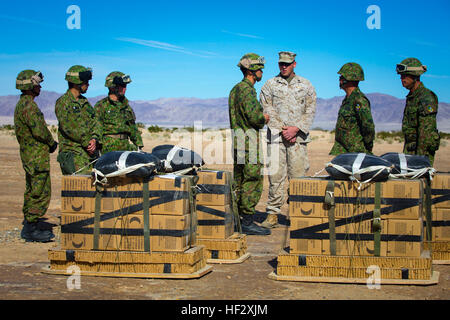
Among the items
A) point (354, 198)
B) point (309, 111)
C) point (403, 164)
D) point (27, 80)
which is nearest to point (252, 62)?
point (309, 111)

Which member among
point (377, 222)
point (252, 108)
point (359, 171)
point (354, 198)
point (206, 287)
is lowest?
point (206, 287)

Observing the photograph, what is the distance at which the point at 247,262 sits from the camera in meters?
6.97

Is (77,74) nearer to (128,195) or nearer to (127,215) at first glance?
(128,195)

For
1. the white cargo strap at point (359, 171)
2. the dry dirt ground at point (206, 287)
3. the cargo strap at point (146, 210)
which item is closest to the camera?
the dry dirt ground at point (206, 287)

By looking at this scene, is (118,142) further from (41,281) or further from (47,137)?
(41,281)

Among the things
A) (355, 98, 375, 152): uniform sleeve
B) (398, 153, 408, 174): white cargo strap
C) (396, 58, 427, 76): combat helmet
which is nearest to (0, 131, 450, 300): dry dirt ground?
(398, 153, 408, 174): white cargo strap

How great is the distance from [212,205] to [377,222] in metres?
2.18

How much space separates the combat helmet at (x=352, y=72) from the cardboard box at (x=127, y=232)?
10.7 ft

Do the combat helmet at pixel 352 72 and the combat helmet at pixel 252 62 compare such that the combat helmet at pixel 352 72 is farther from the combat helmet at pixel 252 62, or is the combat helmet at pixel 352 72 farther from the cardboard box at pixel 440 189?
the cardboard box at pixel 440 189

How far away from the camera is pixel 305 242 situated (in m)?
5.92

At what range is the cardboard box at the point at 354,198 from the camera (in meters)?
5.73

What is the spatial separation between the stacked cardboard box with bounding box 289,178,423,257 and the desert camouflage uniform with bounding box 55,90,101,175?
3741 millimetres

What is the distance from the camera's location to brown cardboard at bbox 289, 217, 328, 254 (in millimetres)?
5891

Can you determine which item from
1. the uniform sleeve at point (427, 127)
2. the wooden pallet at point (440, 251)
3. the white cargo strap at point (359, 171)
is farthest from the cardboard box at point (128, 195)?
the uniform sleeve at point (427, 127)
